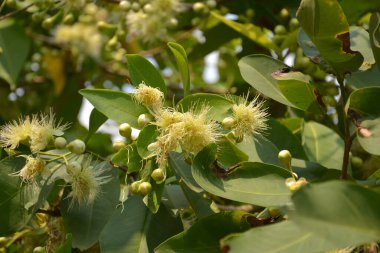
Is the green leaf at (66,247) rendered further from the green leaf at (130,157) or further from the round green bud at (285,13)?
the round green bud at (285,13)

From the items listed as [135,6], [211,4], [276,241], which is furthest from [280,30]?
[276,241]

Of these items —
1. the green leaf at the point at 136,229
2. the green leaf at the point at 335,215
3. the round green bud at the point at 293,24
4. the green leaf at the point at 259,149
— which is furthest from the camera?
the round green bud at the point at 293,24

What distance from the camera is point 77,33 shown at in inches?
143

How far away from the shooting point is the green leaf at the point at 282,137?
1.91 m

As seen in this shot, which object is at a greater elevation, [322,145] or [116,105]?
[116,105]

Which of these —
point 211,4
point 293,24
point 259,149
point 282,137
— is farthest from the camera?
point 211,4

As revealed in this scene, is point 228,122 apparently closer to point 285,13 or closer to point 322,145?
point 322,145

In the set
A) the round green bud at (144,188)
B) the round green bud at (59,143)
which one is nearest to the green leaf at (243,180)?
the round green bud at (144,188)

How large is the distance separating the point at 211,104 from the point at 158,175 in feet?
0.74

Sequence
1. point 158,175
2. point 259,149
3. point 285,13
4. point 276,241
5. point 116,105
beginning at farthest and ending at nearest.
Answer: point 285,13, point 259,149, point 116,105, point 158,175, point 276,241

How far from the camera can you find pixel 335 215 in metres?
1.00

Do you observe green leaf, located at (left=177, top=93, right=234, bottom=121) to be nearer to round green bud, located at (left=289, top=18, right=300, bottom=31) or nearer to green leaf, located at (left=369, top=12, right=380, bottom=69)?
green leaf, located at (left=369, top=12, right=380, bottom=69)

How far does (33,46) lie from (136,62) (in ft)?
7.40

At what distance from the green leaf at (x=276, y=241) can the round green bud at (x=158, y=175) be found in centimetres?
42
